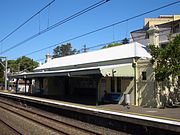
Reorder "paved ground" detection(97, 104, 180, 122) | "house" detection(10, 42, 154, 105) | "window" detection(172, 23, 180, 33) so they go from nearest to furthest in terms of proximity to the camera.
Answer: "paved ground" detection(97, 104, 180, 122)
"house" detection(10, 42, 154, 105)
"window" detection(172, 23, 180, 33)

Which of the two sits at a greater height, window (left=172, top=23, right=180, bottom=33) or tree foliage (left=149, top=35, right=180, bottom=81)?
window (left=172, top=23, right=180, bottom=33)

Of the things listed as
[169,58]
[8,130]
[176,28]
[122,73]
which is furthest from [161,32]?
[8,130]

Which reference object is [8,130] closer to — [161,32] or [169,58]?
[169,58]

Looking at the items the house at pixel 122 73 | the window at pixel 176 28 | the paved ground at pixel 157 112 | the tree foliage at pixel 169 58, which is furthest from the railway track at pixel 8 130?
the window at pixel 176 28

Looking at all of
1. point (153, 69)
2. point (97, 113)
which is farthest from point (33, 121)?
point (153, 69)

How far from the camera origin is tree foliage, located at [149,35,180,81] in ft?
74.4

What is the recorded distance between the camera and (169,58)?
23.4m

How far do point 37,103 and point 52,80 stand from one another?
19.6 metres

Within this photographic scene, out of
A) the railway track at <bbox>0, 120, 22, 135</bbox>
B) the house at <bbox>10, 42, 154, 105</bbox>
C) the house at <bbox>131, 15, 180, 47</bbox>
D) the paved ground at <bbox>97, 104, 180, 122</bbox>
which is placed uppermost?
the house at <bbox>131, 15, 180, 47</bbox>

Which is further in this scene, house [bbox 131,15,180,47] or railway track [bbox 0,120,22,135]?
house [bbox 131,15,180,47]

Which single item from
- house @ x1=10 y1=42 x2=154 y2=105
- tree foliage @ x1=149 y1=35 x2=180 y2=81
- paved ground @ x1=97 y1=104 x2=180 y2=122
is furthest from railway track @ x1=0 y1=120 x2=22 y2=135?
tree foliage @ x1=149 y1=35 x2=180 y2=81

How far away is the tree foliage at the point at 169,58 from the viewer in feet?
74.4

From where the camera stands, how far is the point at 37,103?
82.6ft

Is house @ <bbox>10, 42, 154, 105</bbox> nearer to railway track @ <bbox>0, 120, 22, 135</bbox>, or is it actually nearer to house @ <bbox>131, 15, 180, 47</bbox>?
house @ <bbox>131, 15, 180, 47</bbox>
